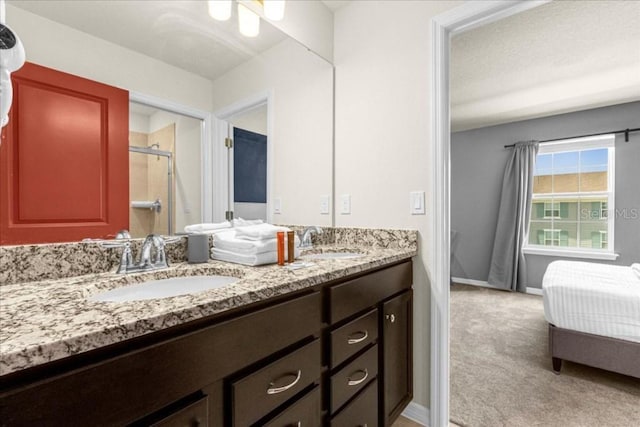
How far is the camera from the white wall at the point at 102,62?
91 cm

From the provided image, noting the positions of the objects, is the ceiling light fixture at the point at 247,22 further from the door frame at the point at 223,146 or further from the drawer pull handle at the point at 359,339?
the drawer pull handle at the point at 359,339

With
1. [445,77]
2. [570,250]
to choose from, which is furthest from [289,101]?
[570,250]

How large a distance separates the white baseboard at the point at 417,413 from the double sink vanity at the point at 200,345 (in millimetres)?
261

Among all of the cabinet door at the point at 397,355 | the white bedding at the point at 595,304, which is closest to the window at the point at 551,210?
the white bedding at the point at 595,304

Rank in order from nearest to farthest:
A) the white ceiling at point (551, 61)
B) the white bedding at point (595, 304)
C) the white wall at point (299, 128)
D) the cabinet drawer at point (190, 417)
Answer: the cabinet drawer at point (190, 417), the white wall at point (299, 128), the white bedding at point (595, 304), the white ceiling at point (551, 61)

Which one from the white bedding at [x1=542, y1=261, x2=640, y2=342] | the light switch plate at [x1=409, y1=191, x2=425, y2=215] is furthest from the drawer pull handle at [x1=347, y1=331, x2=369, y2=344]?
the white bedding at [x1=542, y1=261, x2=640, y2=342]

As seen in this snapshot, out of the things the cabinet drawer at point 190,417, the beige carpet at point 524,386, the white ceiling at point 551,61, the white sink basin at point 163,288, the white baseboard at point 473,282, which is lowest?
the beige carpet at point 524,386

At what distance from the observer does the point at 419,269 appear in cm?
164

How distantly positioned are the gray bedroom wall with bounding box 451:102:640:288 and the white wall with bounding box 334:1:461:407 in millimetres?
3420

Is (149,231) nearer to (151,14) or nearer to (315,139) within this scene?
(151,14)

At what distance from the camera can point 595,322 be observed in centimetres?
195

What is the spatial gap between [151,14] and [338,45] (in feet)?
3.72

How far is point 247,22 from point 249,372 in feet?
5.24

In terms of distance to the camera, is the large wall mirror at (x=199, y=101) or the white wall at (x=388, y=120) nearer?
the large wall mirror at (x=199, y=101)
